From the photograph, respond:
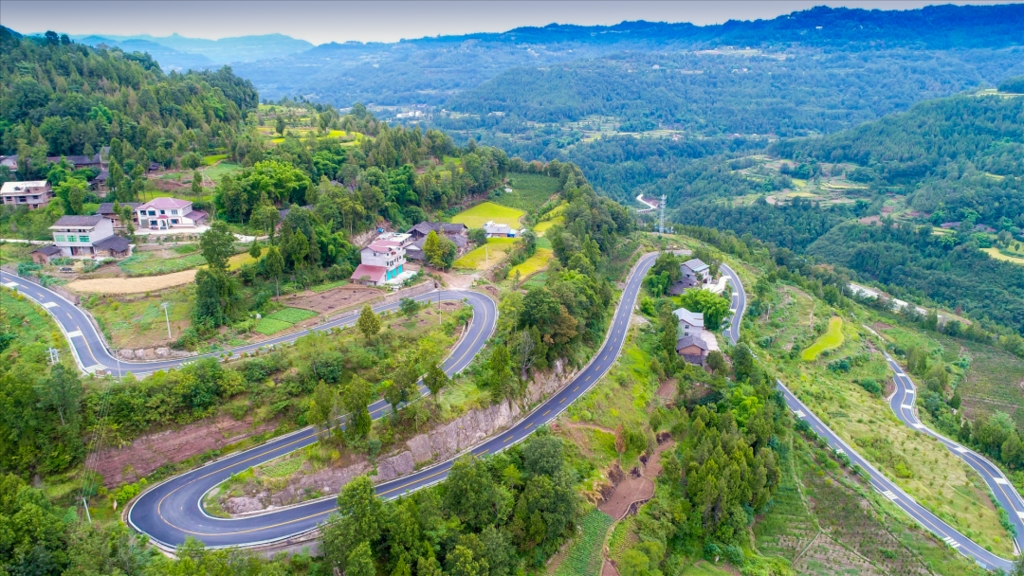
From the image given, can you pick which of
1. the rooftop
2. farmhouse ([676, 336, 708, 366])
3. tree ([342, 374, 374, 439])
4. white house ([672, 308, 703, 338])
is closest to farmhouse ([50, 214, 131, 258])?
the rooftop

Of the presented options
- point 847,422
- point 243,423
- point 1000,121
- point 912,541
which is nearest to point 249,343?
point 243,423

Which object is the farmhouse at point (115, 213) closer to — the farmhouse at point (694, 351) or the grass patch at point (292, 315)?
the grass patch at point (292, 315)

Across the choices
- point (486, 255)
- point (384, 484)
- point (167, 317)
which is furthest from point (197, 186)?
point (384, 484)

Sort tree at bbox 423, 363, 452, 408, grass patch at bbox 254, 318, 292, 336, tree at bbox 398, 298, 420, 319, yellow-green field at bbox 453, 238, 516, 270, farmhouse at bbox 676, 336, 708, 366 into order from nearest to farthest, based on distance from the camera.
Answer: tree at bbox 423, 363, 452, 408
grass patch at bbox 254, 318, 292, 336
tree at bbox 398, 298, 420, 319
farmhouse at bbox 676, 336, 708, 366
yellow-green field at bbox 453, 238, 516, 270

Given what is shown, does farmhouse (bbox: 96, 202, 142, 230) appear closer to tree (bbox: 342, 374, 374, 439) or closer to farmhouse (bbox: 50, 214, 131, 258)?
farmhouse (bbox: 50, 214, 131, 258)

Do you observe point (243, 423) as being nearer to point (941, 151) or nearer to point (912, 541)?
point (912, 541)

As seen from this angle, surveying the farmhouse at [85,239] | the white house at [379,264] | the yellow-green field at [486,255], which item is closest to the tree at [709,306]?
the yellow-green field at [486,255]

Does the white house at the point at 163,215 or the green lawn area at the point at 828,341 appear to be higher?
the white house at the point at 163,215
